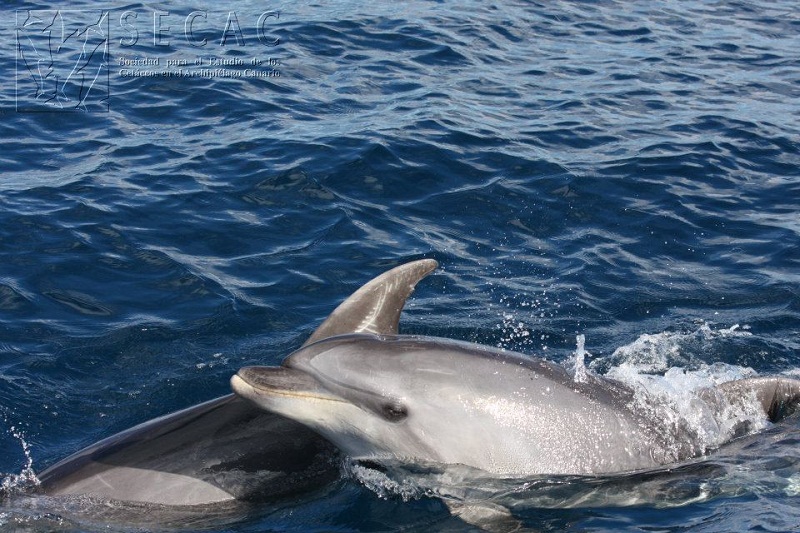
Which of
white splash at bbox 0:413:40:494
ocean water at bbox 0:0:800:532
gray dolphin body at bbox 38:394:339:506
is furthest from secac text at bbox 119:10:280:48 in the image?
gray dolphin body at bbox 38:394:339:506

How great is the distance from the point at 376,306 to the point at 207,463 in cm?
179

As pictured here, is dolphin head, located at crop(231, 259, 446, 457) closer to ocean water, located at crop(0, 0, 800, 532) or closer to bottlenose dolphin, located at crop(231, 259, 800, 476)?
bottlenose dolphin, located at crop(231, 259, 800, 476)

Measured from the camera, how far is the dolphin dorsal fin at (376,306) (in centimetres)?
814

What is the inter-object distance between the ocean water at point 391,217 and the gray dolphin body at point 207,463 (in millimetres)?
190

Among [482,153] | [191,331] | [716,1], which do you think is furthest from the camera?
[716,1]

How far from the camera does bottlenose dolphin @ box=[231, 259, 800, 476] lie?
23.3ft

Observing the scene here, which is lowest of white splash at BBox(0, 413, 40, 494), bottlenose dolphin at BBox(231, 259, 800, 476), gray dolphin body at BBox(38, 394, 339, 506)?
white splash at BBox(0, 413, 40, 494)

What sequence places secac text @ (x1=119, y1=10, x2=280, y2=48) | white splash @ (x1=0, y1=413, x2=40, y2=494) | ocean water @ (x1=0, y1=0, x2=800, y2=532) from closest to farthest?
white splash @ (x1=0, y1=413, x2=40, y2=494)
ocean water @ (x1=0, y1=0, x2=800, y2=532)
secac text @ (x1=119, y1=10, x2=280, y2=48)

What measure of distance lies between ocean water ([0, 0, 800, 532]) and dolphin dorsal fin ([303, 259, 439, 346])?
46.9 inches

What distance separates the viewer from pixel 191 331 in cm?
1125

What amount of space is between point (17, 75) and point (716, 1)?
1820cm

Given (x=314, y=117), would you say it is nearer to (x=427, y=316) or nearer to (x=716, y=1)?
(x=427, y=316)

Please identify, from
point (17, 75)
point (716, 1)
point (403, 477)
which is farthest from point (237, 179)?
point (716, 1)

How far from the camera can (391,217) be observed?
14.3m
